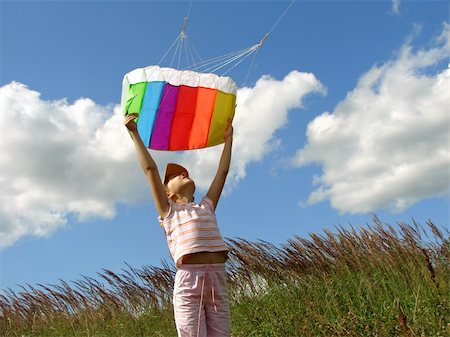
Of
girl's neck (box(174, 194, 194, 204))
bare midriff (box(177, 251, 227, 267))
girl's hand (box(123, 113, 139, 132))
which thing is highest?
girl's hand (box(123, 113, 139, 132))

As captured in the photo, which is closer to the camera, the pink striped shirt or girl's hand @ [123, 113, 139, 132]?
the pink striped shirt

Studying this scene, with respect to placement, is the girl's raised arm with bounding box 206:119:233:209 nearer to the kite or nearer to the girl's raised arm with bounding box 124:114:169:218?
Result: the kite

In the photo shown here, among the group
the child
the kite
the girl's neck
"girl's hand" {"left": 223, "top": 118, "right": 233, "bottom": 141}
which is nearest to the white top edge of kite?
the kite

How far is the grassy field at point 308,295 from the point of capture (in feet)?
14.4

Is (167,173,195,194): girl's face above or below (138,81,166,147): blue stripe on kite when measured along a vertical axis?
below

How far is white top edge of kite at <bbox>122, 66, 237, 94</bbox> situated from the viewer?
3.84 meters

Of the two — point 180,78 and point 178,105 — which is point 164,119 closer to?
point 178,105

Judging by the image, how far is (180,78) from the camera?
3.94m

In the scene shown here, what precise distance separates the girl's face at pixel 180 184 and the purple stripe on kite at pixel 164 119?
1.87ft

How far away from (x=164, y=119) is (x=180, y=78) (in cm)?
32

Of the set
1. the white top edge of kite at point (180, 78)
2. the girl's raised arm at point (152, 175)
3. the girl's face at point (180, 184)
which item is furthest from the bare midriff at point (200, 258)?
the white top edge of kite at point (180, 78)

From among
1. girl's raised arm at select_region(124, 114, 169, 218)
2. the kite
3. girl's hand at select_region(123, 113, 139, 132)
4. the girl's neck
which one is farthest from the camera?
the kite

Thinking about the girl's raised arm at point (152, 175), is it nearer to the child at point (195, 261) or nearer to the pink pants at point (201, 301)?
the child at point (195, 261)

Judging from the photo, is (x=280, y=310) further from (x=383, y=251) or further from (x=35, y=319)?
(x=35, y=319)
